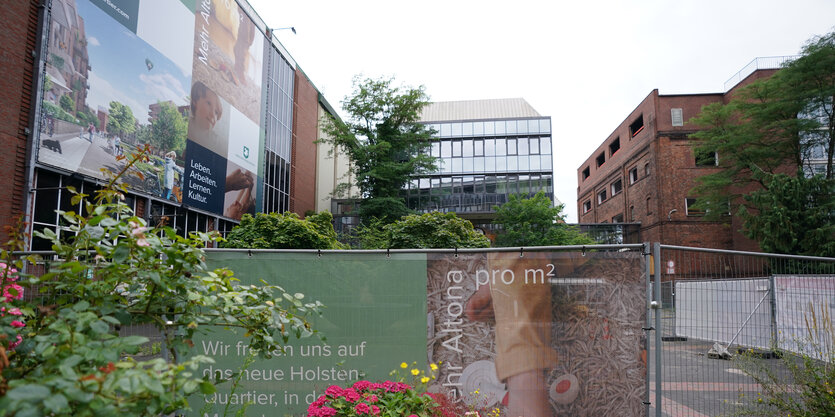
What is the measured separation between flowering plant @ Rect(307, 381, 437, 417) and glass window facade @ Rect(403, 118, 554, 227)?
38871 millimetres

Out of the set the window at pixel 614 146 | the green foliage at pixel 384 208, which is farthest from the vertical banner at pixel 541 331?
the window at pixel 614 146

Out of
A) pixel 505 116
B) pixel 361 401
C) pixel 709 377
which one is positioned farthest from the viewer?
pixel 505 116

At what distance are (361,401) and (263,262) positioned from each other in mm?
1997

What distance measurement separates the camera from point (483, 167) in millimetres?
44219

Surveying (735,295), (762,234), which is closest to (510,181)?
(762,234)

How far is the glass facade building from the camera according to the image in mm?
43062

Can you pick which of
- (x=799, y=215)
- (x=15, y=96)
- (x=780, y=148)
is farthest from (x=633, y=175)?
(x=15, y=96)

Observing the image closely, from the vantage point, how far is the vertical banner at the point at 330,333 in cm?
491

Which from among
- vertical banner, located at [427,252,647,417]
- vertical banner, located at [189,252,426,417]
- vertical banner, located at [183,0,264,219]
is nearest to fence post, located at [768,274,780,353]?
vertical banner, located at [427,252,647,417]

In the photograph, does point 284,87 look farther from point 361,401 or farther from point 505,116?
point 361,401

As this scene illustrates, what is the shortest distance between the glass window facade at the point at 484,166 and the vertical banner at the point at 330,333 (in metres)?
37.8

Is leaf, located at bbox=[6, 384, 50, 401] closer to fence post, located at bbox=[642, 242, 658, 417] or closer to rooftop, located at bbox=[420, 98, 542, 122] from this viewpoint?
fence post, located at bbox=[642, 242, 658, 417]

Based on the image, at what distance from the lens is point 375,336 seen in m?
5.05

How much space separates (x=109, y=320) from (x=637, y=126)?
48400 millimetres
